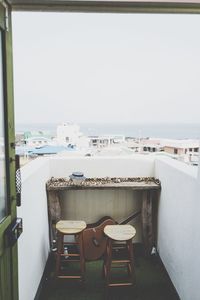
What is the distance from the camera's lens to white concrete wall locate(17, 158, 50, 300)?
1.84m

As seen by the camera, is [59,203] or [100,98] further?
[100,98]

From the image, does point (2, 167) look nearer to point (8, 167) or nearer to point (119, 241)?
point (8, 167)

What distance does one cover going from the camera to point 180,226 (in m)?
2.23

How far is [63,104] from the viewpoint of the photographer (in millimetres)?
3840

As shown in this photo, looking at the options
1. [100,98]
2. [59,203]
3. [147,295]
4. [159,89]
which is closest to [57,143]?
[100,98]

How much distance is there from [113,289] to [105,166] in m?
1.50

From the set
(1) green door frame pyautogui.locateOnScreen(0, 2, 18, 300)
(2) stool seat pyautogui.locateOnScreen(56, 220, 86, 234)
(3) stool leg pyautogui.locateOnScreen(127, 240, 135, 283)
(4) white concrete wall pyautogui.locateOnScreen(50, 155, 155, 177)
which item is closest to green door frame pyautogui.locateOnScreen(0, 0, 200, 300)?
(1) green door frame pyautogui.locateOnScreen(0, 2, 18, 300)

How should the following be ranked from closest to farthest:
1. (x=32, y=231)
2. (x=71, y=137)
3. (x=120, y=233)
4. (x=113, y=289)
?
1. (x=32, y=231)
2. (x=120, y=233)
3. (x=113, y=289)
4. (x=71, y=137)

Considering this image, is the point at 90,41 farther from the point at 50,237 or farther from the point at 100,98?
the point at 50,237

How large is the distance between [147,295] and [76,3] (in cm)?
260

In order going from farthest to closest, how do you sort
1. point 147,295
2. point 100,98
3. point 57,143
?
point 57,143 < point 100,98 < point 147,295

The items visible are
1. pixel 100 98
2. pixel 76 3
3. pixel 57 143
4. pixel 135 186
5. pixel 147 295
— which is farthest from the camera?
pixel 57 143

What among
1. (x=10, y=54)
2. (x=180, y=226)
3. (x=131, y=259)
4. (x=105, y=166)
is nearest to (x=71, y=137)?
(x=105, y=166)

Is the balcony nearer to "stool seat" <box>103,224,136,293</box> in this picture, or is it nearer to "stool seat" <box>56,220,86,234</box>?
"stool seat" <box>103,224,136,293</box>
